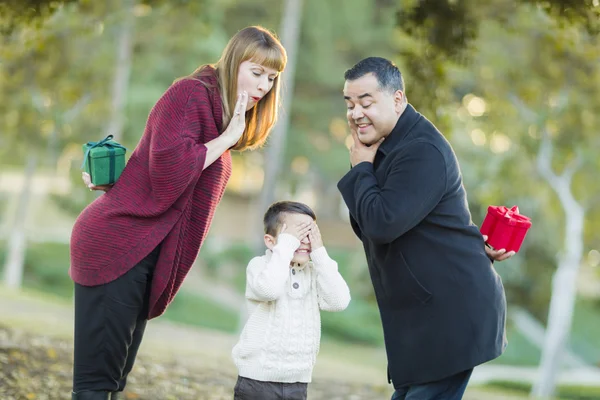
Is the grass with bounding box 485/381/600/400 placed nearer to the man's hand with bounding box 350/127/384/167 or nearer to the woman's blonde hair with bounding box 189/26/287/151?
the woman's blonde hair with bounding box 189/26/287/151

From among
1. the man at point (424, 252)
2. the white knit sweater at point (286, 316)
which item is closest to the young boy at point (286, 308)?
the white knit sweater at point (286, 316)

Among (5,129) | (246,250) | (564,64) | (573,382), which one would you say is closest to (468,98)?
(564,64)

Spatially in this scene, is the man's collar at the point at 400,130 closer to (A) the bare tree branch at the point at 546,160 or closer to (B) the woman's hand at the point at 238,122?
(B) the woman's hand at the point at 238,122

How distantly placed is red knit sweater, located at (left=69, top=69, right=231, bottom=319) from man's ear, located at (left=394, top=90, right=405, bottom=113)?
27.7 inches

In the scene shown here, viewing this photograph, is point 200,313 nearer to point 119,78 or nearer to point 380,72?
point 119,78

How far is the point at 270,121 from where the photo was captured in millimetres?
3406

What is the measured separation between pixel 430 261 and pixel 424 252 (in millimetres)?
38

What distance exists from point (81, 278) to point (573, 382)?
17.2m

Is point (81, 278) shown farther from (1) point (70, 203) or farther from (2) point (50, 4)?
(1) point (70, 203)

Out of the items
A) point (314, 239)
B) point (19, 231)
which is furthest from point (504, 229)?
point (19, 231)

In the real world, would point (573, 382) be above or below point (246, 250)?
below

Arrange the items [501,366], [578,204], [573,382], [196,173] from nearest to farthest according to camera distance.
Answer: [196,173] → [578,204] → [573,382] → [501,366]

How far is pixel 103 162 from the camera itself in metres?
3.21

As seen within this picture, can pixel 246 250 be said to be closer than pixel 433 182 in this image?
No
